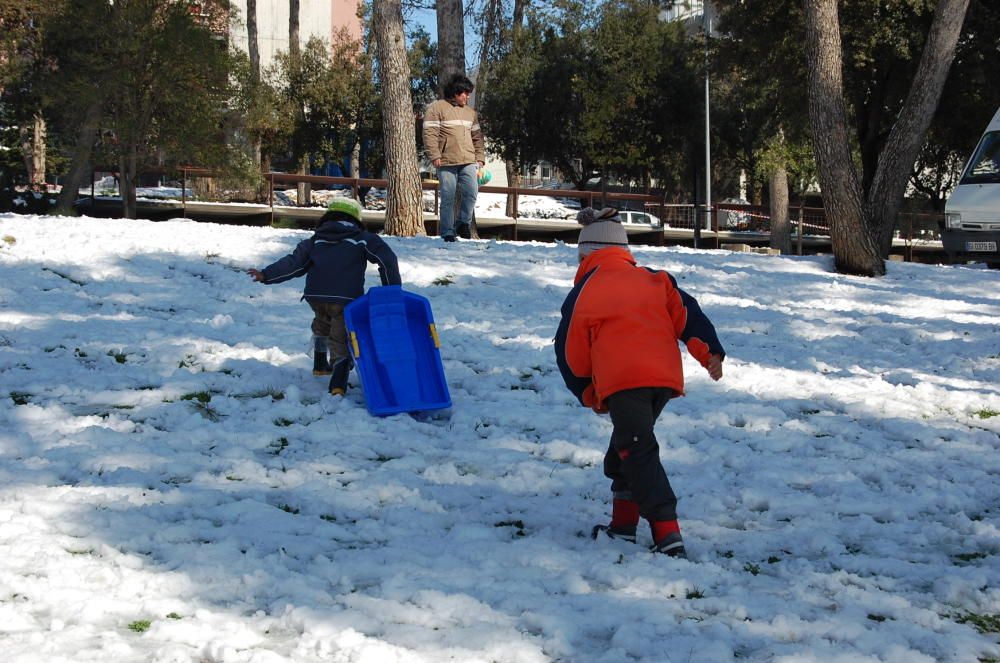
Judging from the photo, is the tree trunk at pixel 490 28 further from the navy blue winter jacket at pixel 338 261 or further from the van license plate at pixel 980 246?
the navy blue winter jacket at pixel 338 261

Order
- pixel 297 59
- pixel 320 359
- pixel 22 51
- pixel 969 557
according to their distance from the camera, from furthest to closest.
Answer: pixel 297 59, pixel 22 51, pixel 320 359, pixel 969 557

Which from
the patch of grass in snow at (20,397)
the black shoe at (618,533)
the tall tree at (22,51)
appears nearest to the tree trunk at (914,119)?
the black shoe at (618,533)

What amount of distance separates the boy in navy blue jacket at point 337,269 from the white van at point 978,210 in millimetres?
12671

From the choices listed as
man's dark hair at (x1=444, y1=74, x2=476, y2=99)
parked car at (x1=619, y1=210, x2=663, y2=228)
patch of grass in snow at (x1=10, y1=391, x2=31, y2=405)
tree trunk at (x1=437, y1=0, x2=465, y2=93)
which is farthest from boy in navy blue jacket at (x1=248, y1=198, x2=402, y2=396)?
parked car at (x1=619, y1=210, x2=663, y2=228)

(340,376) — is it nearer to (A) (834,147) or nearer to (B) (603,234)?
(B) (603,234)

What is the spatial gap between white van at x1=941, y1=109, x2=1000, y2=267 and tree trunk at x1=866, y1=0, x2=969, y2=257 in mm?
2088

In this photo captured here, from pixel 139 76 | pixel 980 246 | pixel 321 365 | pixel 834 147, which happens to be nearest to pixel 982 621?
pixel 321 365

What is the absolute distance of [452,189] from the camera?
13.9m

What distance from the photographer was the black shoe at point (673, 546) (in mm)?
4840

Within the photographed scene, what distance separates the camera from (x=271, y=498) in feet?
18.0

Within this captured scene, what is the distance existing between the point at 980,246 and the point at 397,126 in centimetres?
948

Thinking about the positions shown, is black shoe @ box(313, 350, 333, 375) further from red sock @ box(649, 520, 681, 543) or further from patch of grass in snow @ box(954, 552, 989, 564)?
patch of grass in snow @ box(954, 552, 989, 564)

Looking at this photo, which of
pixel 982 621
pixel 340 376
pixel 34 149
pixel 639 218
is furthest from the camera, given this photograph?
pixel 639 218

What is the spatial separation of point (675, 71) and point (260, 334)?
3196 centimetres
